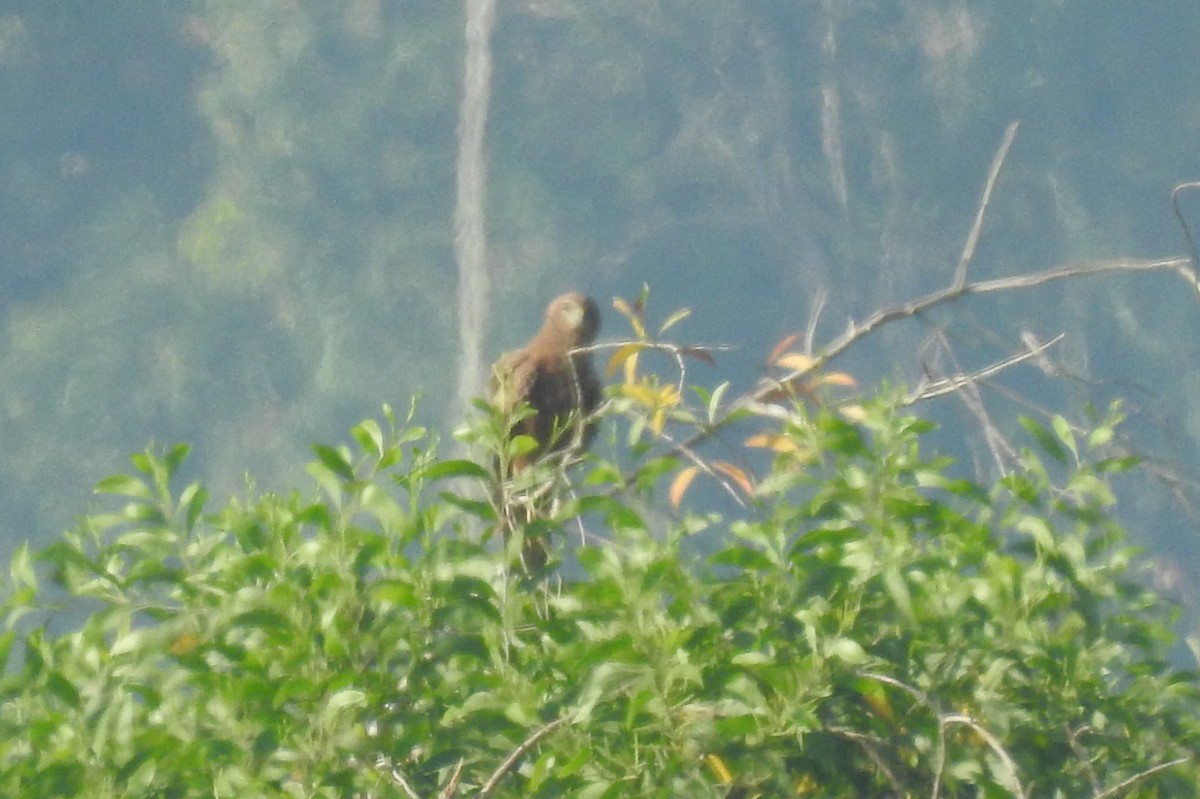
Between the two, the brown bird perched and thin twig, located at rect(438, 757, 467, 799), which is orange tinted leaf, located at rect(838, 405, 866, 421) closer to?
thin twig, located at rect(438, 757, 467, 799)

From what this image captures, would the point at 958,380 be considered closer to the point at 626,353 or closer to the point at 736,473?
the point at 736,473

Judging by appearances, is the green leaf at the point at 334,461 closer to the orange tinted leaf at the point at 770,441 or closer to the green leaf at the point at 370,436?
the green leaf at the point at 370,436

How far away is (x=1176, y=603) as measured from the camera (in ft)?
7.89

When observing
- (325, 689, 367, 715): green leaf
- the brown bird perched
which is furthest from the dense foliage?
the brown bird perched

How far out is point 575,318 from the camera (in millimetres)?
4871

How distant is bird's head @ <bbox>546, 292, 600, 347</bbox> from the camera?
4852 millimetres

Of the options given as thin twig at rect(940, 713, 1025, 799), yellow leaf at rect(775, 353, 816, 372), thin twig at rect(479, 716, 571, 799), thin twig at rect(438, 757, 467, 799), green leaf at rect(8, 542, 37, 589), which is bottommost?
thin twig at rect(940, 713, 1025, 799)

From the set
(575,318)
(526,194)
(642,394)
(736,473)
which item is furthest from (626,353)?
(526,194)

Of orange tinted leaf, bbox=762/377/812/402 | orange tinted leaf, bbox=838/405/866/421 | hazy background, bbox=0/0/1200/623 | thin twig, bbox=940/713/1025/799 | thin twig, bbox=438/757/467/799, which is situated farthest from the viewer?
hazy background, bbox=0/0/1200/623

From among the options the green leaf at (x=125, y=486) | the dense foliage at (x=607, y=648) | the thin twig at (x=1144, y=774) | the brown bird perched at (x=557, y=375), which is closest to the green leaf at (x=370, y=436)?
the dense foliage at (x=607, y=648)

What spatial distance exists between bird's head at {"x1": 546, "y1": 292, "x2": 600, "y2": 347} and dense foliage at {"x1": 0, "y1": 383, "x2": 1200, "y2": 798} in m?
2.59

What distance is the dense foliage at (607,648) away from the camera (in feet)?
6.61

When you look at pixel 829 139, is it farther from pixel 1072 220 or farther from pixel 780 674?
pixel 780 674

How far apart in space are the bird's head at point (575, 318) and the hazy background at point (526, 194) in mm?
1682
